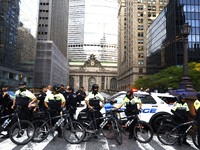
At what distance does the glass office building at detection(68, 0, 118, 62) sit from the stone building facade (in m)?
14.2

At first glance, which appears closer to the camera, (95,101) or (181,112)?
(181,112)

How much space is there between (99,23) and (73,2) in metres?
33.7

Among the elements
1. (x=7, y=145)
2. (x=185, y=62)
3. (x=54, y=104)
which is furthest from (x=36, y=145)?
(x=185, y=62)

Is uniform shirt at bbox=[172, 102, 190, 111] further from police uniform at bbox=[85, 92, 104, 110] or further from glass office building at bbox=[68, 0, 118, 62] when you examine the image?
glass office building at bbox=[68, 0, 118, 62]

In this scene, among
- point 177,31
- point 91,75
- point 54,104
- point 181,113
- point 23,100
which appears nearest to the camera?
point 181,113

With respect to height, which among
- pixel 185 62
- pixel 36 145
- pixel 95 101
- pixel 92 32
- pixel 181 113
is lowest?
pixel 36 145

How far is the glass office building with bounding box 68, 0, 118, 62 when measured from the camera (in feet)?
491

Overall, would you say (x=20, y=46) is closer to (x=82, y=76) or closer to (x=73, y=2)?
(x=82, y=76)

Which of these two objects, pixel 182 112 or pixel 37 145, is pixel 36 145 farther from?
pixel 182 112

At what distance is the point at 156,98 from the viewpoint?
25.9 ft

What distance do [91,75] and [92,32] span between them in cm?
4289

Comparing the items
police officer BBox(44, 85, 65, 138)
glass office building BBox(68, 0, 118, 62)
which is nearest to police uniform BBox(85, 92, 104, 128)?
police officer BBox(44, 85, 65, 138)

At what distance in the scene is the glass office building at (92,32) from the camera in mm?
149750

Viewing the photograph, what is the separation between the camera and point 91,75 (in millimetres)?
135375
